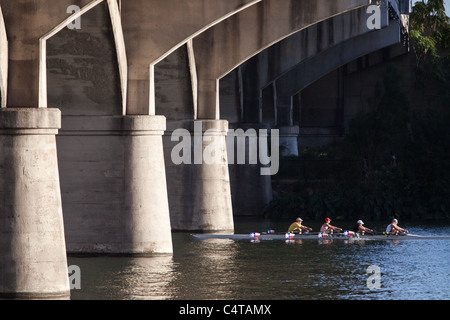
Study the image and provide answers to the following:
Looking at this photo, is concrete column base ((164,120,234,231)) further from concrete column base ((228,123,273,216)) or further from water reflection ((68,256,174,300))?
concrete column base ((228,123,273,216))

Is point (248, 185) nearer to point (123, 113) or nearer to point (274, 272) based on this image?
point (123, 113)

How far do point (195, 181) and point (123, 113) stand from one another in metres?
11.2

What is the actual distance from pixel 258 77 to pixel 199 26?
21482mm

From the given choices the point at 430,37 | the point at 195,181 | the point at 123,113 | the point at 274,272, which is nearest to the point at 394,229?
the point at 195,181

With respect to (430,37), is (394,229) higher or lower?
lower

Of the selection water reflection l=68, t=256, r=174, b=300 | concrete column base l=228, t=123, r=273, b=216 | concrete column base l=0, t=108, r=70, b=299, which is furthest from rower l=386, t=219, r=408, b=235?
concrete column base l=0, t=108, r=70, b=299

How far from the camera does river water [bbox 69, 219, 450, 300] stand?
27906mm

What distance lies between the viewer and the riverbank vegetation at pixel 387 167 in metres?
57.5

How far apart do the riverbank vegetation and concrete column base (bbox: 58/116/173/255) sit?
22.7 m

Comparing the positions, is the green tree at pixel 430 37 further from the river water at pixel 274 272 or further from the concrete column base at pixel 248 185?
the river water at pixel 274 272

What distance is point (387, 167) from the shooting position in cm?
6159

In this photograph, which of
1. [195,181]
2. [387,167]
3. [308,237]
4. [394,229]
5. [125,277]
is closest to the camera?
[125,277]

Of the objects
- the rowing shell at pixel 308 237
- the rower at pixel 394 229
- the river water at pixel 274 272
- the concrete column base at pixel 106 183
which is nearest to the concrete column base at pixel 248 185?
the rowing shell at pixel 308 237

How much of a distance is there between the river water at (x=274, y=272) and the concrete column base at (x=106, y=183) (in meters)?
0.68
